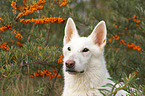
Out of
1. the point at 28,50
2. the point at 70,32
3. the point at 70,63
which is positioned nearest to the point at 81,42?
the point at 70,32

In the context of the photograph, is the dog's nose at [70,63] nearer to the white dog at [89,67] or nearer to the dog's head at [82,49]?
the dog's head at [82,49]

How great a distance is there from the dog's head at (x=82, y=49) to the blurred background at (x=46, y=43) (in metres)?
1.02

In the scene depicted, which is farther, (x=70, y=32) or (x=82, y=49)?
(x=70, y=32)

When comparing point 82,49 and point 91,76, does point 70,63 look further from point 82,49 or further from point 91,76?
point 91,76

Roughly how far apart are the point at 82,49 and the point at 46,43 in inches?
105

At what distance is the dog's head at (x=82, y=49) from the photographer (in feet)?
10.2

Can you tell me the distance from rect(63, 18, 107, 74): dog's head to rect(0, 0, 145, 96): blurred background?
3.33 feet

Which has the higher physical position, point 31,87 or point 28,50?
point 28,50

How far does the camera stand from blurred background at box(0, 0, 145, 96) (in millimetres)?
4566

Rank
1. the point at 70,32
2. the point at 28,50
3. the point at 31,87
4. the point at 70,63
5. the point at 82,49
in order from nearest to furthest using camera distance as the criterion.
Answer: the point at 70,63, the point at 82,49, the point at 70,32, the point at 28,50, the point at 31,87

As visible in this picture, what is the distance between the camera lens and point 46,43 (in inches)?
231

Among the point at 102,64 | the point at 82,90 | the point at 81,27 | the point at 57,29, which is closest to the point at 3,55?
the point at 82,90

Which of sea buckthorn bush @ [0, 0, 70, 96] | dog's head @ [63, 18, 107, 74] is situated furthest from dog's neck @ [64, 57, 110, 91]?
sea buckthorn bush @ [0, 0, 70, 96]

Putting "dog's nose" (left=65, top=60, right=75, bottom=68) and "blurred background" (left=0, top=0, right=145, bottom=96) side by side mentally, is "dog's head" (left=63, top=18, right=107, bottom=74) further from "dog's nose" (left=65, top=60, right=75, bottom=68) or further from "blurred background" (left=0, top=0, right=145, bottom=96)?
"blurred background" (left=0, top=0, right=145, bottom=96)
